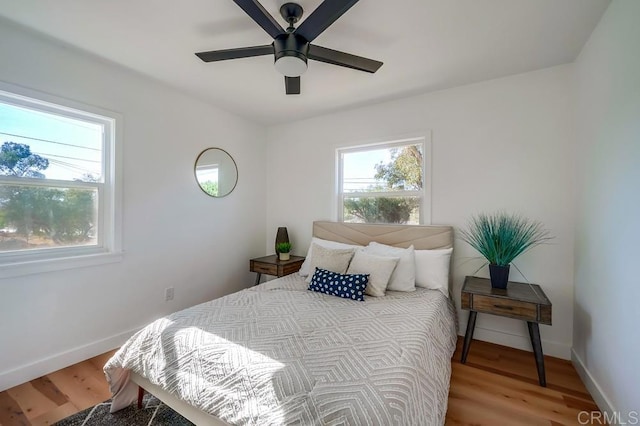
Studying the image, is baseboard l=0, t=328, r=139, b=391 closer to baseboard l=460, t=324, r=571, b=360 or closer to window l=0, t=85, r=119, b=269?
window l=0, t=85, r=119, b=269

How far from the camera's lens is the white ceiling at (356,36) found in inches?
65.5

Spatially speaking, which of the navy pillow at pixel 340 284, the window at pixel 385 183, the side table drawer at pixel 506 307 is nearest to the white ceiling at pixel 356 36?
the window at pixel 385 183

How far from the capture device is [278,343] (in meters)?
1.45

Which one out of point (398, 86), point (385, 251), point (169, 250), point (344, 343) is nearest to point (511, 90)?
point (398, 86)

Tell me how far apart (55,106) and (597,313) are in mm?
4181

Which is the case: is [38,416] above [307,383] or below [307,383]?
below

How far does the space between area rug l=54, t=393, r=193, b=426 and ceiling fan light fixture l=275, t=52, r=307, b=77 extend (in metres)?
2.22

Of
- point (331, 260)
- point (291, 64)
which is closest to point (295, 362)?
point (331, 260)

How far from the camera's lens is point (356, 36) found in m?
1.93

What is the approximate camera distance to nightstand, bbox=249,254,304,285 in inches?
127

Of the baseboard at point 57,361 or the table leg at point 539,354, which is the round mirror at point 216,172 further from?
the table leg at point 539,354

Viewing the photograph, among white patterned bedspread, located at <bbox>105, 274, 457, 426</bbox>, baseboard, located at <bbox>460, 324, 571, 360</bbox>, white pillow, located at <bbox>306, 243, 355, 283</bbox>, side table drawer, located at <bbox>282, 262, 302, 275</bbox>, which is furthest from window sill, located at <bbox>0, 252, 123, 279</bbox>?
baseboard, located at <bbox>460, 324, 571, 360</bbox>

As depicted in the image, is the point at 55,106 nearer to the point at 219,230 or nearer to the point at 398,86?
the point at 219,230

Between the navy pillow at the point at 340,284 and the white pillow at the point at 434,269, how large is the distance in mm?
572
